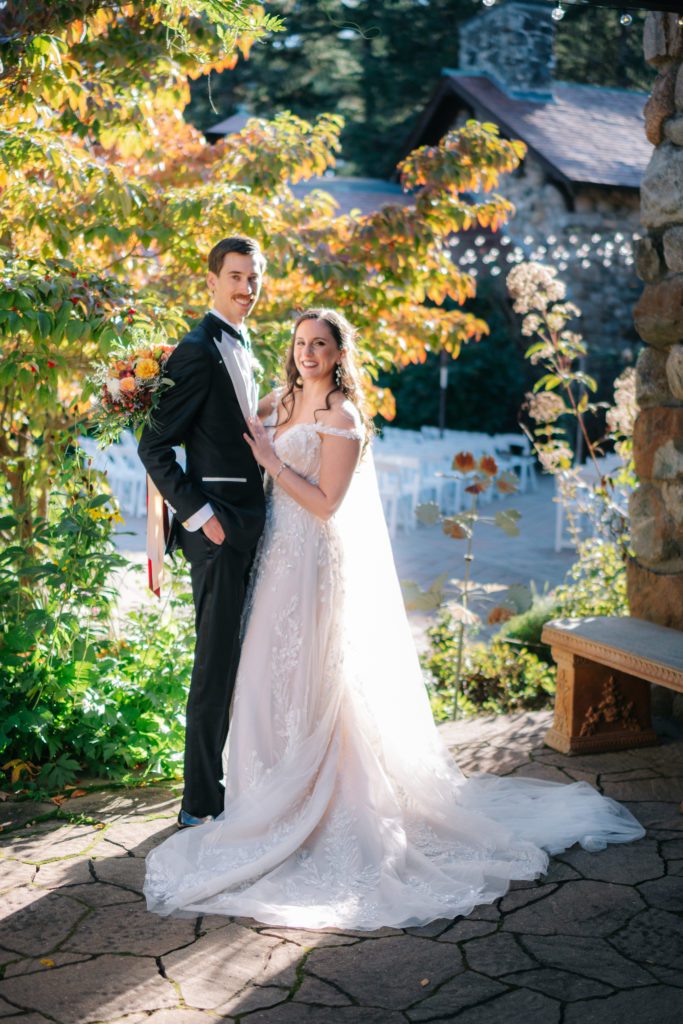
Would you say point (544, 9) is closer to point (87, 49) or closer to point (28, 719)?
point (87, 49)

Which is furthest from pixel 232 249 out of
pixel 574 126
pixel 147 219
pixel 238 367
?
pixel 574 126

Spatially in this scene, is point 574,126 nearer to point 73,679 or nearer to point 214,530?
point 73,679

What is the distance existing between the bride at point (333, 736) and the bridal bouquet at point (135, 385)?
0.36 meters

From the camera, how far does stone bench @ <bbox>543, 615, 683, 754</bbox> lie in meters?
4.66

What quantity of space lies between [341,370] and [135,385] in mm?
701

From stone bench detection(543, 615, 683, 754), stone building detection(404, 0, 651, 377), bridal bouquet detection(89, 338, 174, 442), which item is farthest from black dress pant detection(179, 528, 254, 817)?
stone building detection(404, 0, 651, 377)

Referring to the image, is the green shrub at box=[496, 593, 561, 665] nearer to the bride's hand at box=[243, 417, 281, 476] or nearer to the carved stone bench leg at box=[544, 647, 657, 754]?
the carved stone bench leg at box=[544, 647, 657, 754]

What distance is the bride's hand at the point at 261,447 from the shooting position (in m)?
3.71

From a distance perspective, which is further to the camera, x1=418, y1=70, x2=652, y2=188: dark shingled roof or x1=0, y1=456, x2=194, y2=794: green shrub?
x1=418, y1=70, x2=652, y2=188: dark shingled roof

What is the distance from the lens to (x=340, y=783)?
3.69 metres

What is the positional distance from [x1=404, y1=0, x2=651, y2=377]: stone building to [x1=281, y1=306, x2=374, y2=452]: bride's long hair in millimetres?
Answer: 11315

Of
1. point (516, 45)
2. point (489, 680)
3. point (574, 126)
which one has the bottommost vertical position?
point (489, 680)

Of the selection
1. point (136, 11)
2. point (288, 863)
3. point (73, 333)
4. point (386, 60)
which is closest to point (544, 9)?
point (386, 60)

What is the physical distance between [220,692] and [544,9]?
16.1m
